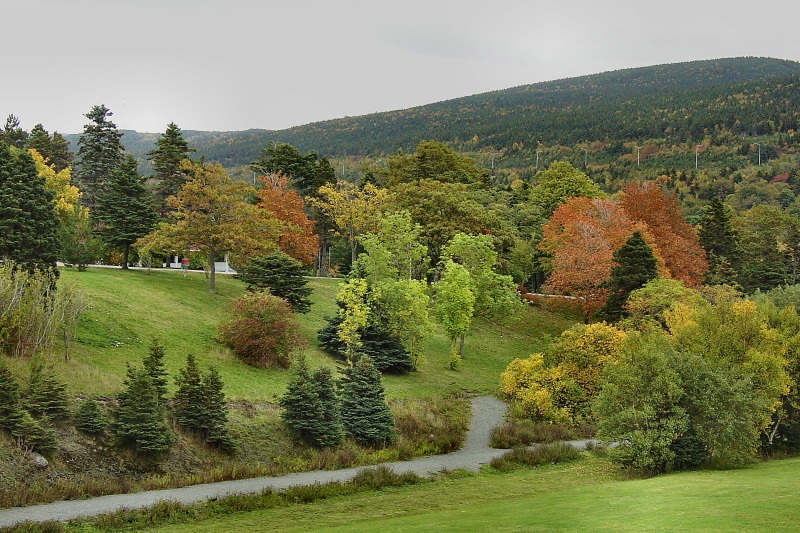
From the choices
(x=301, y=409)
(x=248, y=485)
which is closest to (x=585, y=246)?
(x=301, y=409)

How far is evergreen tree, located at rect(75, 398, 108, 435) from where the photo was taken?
983 inches

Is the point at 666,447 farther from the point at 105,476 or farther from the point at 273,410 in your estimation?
the point at 105,476

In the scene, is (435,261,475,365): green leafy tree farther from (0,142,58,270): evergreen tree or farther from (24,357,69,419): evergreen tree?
(24,357,69,419): evergreen tree

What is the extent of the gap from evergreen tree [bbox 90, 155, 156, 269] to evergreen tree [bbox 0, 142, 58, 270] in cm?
1145

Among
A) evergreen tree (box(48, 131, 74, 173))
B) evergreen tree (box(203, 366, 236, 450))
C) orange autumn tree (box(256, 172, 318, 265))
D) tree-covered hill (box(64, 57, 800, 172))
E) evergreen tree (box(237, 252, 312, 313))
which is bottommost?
evergreen tree (box(203, 366, 236, 450))

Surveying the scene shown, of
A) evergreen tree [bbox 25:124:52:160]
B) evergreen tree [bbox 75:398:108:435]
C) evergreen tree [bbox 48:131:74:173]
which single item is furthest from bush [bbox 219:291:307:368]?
evergreen tree [bbox 48:131:74:173]

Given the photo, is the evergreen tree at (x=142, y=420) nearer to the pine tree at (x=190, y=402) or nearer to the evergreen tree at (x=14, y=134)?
the pine tree at (x=190, y=402)

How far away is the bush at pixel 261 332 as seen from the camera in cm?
3662

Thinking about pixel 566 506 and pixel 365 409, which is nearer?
pixel 566 506

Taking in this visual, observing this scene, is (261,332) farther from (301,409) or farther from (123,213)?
(123,213)

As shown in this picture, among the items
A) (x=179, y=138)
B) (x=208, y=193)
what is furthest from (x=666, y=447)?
(x=179, y=138)

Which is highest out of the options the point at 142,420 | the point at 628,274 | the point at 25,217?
the point at 25,217

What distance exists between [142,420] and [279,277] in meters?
18.7

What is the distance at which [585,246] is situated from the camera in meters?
55.0
